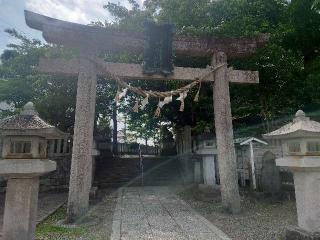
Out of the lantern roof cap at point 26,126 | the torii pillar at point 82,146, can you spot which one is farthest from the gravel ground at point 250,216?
the lantern roof cap at point 26,126

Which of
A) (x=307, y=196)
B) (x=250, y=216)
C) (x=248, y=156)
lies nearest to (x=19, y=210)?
(x=307, y=196)

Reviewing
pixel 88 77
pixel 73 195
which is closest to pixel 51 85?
pixel 88 77

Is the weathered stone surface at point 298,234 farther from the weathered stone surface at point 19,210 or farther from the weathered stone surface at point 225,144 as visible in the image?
the weathered stone surface at point 19,210

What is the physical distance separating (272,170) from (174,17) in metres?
10.3

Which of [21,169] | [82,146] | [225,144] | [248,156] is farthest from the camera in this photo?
[248,156]

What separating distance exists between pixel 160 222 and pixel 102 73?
15.4 feet

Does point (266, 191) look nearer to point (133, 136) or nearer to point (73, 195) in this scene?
point (73, 195)

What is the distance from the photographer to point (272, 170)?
11.4m

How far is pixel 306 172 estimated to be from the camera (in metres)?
5.71

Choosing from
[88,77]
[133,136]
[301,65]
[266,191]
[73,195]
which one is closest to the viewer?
[73,195]

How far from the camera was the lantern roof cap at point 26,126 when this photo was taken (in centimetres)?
498

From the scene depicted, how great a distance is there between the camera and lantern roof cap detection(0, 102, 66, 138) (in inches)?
196

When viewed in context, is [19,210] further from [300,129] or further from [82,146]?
[300,129]

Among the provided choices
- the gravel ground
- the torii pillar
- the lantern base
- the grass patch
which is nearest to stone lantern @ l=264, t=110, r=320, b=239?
the gravel ground
